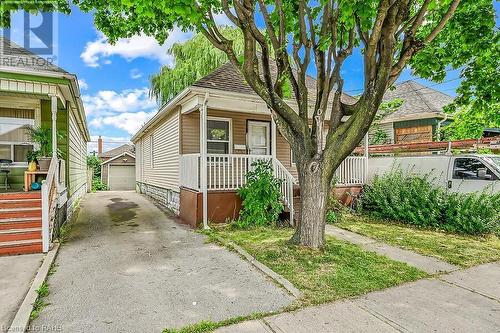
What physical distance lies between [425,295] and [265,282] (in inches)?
84.1

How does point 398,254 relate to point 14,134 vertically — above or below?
below

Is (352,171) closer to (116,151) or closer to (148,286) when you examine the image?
(148,286)

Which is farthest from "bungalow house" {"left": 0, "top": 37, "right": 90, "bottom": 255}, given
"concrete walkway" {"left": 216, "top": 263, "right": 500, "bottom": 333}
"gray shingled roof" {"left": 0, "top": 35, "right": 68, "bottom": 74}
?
"concrete walkway" {"left": 216, "top": 263, "right": 500, "bottom": 333}

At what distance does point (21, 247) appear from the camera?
5.34 metres

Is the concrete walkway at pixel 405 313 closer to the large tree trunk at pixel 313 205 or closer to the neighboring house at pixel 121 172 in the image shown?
the large tree trunk at pixel 313 205

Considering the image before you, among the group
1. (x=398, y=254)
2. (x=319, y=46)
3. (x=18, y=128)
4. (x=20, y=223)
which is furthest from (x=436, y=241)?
(x=18, y=128)

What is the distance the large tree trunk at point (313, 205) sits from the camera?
5.15 m

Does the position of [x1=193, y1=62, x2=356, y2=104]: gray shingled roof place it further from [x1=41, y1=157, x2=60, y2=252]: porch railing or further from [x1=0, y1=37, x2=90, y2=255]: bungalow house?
[x1=41, y1=157, x2=60, y2=252]: porch railing

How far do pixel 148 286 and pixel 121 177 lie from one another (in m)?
24.7

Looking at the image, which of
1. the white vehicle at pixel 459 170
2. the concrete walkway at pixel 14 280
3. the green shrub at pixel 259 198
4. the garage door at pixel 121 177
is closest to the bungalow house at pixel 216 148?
the green shrub at pixel 259 198

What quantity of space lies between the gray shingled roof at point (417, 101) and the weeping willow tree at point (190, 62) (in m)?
10.1

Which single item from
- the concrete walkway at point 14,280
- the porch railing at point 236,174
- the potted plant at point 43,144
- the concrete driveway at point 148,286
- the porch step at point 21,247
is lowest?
the concrete driveway at point 148,286

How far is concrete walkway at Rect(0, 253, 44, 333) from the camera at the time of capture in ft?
10.6

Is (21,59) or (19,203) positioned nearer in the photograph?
(19,203)
